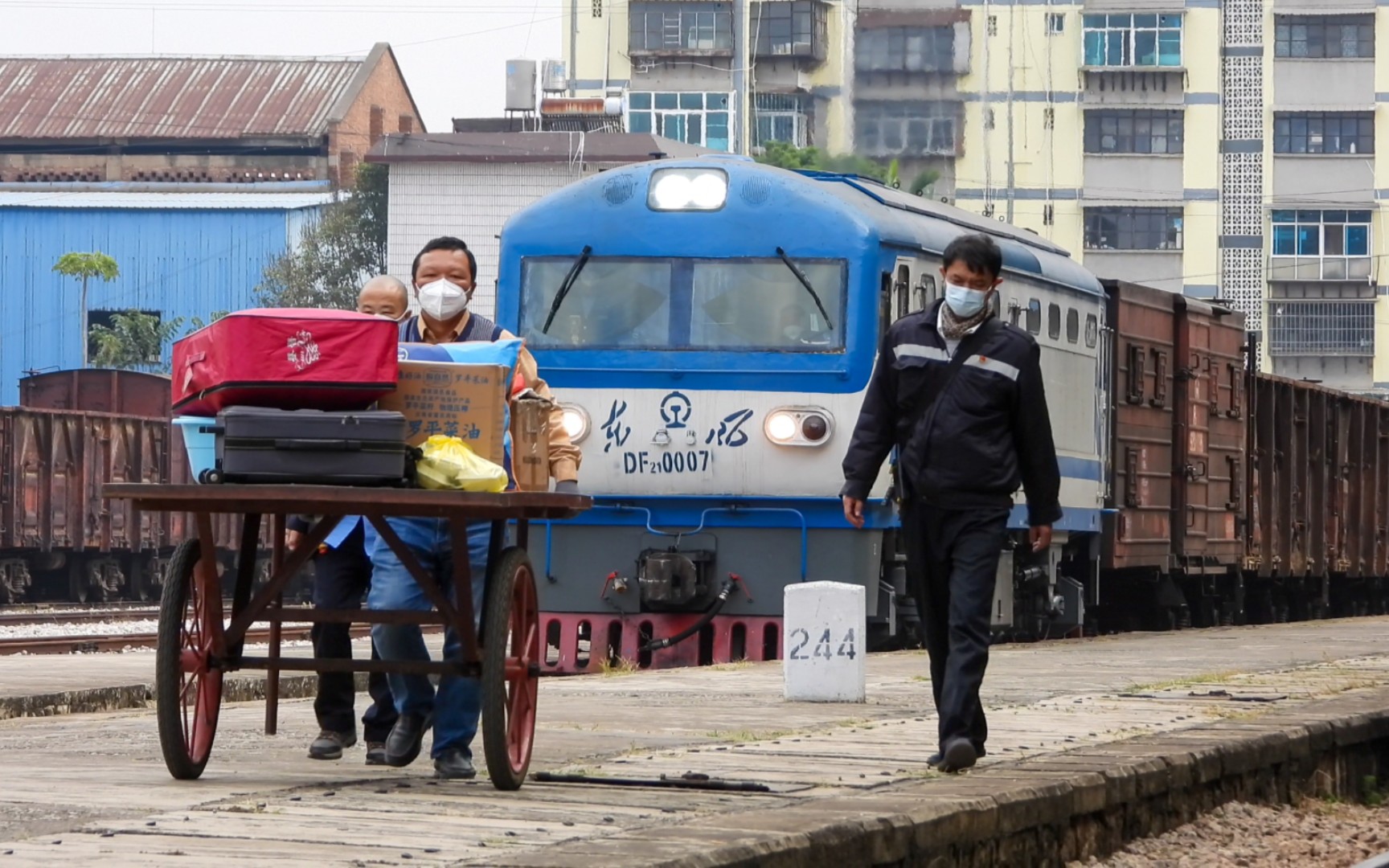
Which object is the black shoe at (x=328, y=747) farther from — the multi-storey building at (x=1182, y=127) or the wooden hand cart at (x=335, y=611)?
the multi-storey building at (x=1182, y=127)

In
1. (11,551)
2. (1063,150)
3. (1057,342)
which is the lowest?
(11,551)

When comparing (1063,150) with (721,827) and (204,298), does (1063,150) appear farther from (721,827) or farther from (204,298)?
→ (721,827)

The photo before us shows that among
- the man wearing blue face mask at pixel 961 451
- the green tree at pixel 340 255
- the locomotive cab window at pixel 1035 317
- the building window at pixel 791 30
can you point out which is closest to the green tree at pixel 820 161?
the building window at pixel 791 30

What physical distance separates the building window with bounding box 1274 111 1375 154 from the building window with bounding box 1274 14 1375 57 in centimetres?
146

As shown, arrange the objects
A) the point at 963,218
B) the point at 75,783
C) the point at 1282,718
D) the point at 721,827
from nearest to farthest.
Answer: the point at 721,827
the point at 75,783
the point at 1282,718
the point at 963,218

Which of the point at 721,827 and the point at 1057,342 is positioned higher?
the point at 1057,342

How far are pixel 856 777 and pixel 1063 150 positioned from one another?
171 ft

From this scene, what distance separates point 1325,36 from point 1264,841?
5264 cm

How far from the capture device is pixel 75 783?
6.41 m

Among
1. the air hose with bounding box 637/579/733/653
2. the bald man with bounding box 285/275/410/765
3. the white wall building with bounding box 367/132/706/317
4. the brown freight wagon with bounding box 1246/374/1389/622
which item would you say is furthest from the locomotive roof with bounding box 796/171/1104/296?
the white wall building with bounding box 367/132/706/317

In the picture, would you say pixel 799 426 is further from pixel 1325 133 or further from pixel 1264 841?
pixel 1325 133

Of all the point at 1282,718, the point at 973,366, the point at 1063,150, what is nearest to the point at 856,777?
the point at 973,366

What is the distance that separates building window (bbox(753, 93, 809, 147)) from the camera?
189 ft

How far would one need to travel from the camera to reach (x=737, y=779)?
265 inches
